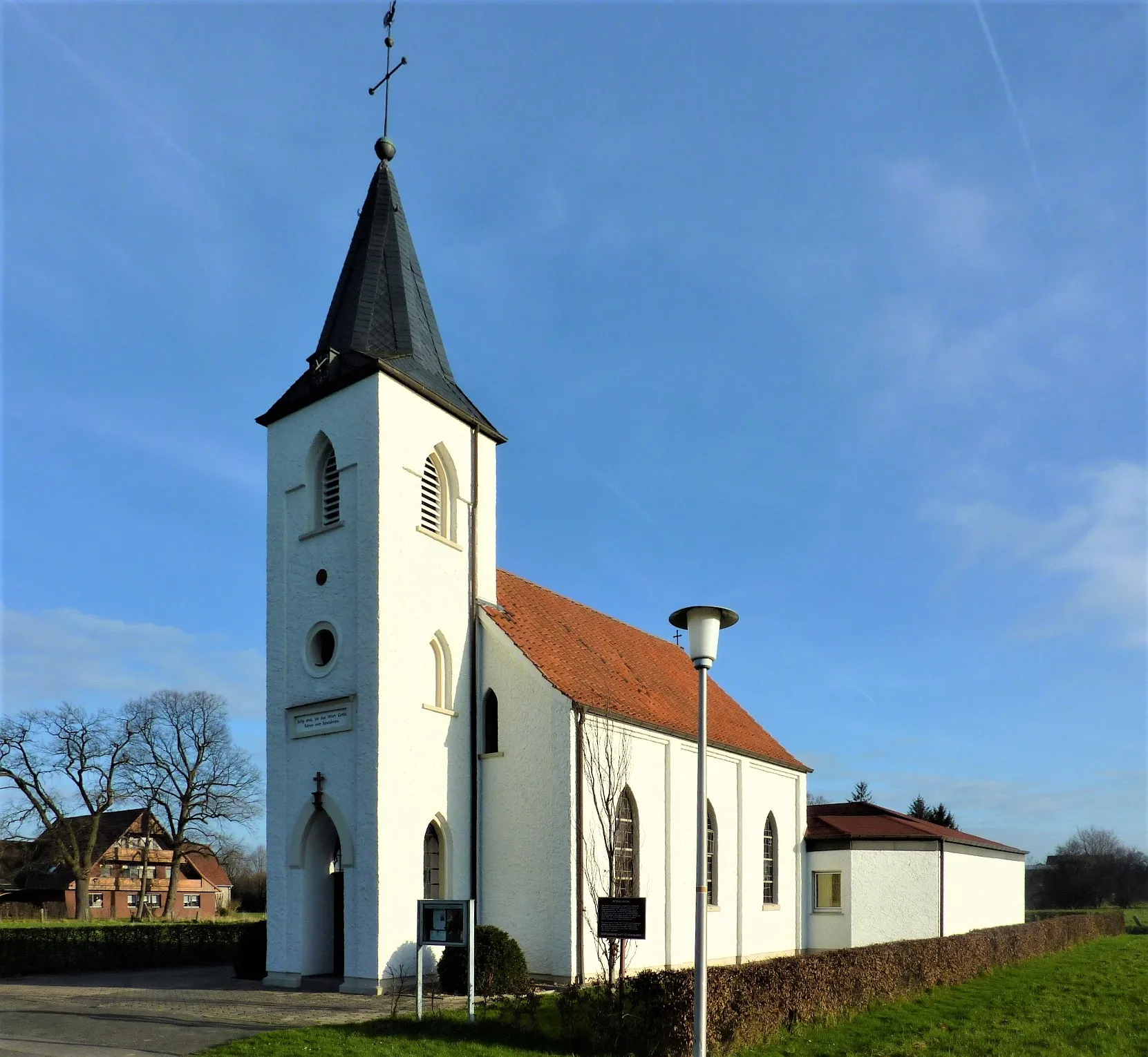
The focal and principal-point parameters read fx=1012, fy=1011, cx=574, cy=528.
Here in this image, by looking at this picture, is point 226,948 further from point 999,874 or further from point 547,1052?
point 999,874

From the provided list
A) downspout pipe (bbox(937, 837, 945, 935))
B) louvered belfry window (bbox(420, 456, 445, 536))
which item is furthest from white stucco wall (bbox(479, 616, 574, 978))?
downspout pipe (bbox(937, 837, 945, 935))

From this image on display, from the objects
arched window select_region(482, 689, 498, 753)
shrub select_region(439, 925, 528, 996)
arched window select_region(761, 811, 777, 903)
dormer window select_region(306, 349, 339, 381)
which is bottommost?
arched window select_region(761, 811, 777, 903)

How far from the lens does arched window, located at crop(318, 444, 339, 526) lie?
22500 mm

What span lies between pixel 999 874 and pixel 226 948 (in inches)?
1126

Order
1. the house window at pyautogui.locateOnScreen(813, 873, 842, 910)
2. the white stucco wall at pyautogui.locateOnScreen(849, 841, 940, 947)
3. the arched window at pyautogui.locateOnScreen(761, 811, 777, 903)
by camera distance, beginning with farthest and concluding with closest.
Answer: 1. the house window at pyautogui.locateOnScreen(813, 873, 842, 910)
2. the white stucco wall at pyautogui.locateOnScreen(849, 841, 940, 947)
3. the arched window at pyautogui.locateOnScreen(761, 811, 777, 903)

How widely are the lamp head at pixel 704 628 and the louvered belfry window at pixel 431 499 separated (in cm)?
1149

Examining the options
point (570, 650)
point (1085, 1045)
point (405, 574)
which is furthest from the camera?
point (570, 650)

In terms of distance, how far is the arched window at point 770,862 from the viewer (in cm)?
3023

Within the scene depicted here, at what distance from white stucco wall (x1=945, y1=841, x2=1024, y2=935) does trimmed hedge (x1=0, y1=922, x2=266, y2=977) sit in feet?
72.1

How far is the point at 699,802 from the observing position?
474 inches

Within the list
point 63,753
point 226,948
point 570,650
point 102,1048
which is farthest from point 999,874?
point 63,753

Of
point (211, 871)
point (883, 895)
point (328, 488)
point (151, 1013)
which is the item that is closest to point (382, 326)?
point (328, 488)

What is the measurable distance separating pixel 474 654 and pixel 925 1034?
1182 cm

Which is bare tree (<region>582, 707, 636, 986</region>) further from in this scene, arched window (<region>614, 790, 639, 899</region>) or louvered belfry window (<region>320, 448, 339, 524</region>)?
louvered belfry window (<region>320, 448, 339, 524</region>)
